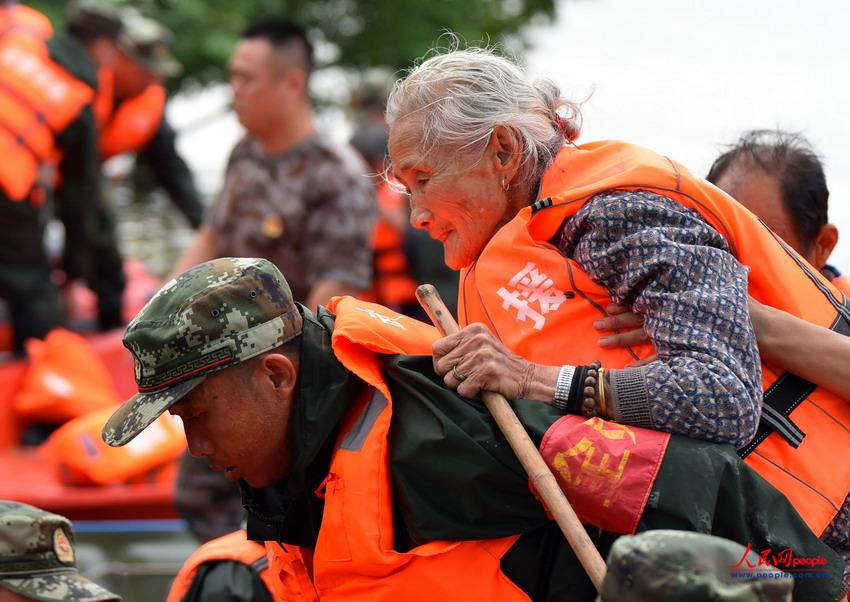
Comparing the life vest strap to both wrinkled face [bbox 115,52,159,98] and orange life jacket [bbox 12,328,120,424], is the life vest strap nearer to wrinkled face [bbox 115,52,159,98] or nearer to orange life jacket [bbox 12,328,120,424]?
orange life jacket [bbox 12,328,120,424]

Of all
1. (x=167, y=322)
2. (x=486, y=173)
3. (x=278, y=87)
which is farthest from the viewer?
(x=278, y=87)

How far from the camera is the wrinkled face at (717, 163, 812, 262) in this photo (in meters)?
2.84

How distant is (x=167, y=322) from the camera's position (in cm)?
211

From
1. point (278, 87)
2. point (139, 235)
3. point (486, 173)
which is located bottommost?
point (139, 235)

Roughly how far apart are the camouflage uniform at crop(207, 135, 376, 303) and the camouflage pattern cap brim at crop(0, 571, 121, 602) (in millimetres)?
2126

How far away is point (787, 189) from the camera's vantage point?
2.84 meters

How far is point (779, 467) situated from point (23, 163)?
15.9 ft

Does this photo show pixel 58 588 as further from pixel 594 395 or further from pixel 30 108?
pixel 30 108

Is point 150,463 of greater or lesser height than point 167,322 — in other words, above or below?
below

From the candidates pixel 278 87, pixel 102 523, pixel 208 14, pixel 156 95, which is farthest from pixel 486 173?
pixel 208 14

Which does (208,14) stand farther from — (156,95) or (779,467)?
(779,467)

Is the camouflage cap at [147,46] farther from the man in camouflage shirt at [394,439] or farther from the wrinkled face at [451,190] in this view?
the man in camouflage shirt at [394,439]

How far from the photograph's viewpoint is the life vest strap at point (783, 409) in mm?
2236

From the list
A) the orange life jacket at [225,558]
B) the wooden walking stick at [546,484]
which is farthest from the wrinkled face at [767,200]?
the orange life jacket at [225,558]
